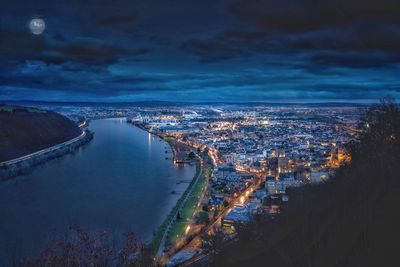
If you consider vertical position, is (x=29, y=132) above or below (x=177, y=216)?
above

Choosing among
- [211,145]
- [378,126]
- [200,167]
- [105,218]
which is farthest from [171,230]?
[211,145]

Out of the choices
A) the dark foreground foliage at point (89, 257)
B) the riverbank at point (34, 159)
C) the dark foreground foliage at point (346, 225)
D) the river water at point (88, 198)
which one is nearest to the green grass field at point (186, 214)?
the river water at point (88, 198)

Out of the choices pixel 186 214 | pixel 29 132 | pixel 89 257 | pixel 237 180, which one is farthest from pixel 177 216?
pixel 29 132

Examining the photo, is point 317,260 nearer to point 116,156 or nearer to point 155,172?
point 155,172

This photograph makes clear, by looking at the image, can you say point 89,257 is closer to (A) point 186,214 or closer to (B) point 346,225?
(B) point 346,225

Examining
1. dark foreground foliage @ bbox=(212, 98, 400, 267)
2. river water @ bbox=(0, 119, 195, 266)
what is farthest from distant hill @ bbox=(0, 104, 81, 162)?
dark foreground foliage @ bbox=(212, 98, 400, 267)

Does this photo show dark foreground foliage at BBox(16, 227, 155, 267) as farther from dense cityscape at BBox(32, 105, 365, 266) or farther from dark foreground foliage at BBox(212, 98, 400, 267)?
dense cityscape at BBox(32, 105, 365, 266)

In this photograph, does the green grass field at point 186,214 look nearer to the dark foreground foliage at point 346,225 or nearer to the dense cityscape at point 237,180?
the dense cityscape at point 237,180
